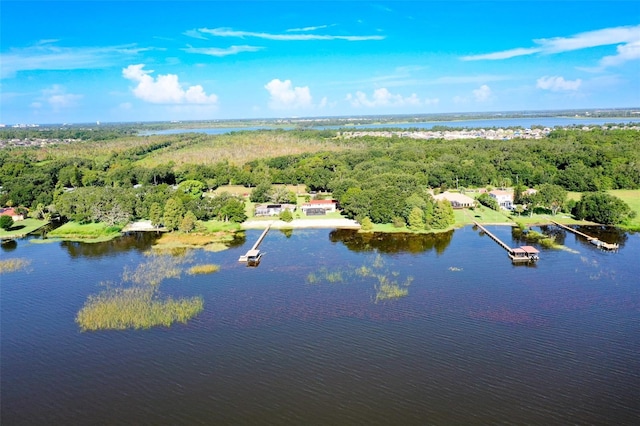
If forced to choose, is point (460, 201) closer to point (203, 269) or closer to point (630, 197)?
point (630, 197)

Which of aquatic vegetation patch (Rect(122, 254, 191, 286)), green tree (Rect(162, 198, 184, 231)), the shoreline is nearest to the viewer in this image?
aquatic vegetation patch (Rect(122, 254, 191, 286))

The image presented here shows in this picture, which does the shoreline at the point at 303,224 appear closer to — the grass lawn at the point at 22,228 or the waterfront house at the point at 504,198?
the waterfront house at the point at 504,198

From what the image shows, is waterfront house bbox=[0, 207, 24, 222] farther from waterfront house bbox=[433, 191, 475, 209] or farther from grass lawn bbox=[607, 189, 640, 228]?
grass lawn bbox=[607, 189, 640, 228]

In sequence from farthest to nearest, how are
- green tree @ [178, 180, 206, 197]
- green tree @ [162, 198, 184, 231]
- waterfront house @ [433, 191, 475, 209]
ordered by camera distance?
green tree @ [178, 180, 206, 197]
waterfront house @ [433, 191, 475, 209]
green tree @ [162, 198, 184, 231]

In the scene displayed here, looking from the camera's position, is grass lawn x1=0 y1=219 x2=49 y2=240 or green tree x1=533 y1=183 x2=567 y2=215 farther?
green tree x1=533 y1=183 x2=567 y2=215

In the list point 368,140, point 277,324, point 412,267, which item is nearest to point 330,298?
point 277,324

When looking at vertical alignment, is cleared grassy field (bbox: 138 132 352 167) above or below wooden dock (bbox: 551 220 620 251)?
above

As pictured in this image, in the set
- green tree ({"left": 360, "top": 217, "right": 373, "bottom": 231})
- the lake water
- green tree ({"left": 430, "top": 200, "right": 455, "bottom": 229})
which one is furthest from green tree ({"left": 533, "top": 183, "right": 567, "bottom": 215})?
green tree ({"left": 360, "top": 217, "right": 373, "bottom": 231})
